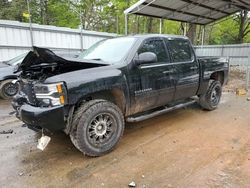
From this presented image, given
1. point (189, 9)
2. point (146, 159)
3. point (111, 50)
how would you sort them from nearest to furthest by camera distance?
1. point (146, 159)
2. point (111, 50)
3. point (189, 9)

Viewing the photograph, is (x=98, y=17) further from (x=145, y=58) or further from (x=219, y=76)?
(x=145, y=58)

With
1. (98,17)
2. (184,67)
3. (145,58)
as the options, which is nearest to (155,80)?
(145,58)

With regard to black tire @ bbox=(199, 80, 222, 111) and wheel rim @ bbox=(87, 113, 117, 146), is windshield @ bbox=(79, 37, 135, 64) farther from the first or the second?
black tire @ bbox=(199, 80, 222, 111)

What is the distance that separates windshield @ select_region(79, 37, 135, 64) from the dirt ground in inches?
59.2

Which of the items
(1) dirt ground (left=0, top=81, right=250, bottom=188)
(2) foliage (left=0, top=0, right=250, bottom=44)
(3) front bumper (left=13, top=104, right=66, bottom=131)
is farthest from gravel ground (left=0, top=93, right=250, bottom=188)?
(2) foliage (left=0, top=0, right=250, bottom=44)

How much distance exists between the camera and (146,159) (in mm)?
3439

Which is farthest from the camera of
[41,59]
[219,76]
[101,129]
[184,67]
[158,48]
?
[219,76]

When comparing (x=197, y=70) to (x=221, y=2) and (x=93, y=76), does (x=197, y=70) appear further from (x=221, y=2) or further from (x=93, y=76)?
(x=221, y=2)

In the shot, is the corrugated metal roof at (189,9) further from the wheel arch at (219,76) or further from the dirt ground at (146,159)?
the dirt ground at (146,159)

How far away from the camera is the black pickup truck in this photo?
3.13m

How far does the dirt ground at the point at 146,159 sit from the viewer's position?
290 cm

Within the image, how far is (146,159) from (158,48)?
86.2 inches

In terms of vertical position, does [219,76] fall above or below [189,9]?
below

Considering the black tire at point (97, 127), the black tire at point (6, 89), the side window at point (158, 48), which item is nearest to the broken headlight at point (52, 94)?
the black tire at point (97, 127)
